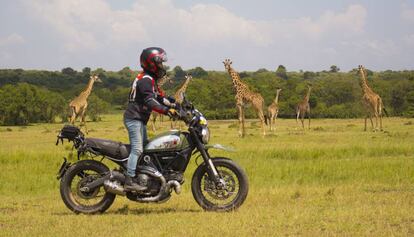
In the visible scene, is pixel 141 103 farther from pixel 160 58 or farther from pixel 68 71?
pixel 68 71

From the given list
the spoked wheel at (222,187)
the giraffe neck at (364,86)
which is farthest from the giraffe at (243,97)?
the spoked wheel at (222,187)

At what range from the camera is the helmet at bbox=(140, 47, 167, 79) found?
30.5 ft

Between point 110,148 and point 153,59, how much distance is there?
1.59 meters

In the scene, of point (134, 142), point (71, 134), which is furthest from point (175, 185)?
point (71, 134)

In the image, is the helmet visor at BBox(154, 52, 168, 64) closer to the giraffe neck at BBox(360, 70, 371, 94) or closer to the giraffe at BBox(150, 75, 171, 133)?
the giraffe at BBox(150, 75, 171, 133)

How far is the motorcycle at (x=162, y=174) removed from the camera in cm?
925

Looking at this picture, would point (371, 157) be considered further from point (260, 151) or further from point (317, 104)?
point (317, 104)

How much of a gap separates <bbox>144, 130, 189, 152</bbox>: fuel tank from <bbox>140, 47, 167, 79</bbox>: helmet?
41.0 inches

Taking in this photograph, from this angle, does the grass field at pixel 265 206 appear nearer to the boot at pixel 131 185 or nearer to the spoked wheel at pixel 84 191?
the spoked wheel at pixel 84 191

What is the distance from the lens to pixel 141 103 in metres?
9.34

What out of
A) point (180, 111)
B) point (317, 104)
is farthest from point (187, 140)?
point (317, 104)

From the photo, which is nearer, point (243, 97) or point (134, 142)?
point (134, 142)

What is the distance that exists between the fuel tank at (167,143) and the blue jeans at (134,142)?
18cm

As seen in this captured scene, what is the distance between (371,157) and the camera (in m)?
18.0
